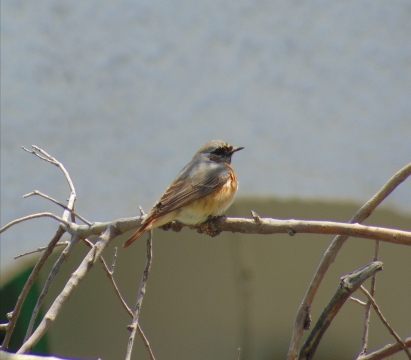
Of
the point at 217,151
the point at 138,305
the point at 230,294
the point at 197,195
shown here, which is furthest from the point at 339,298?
the point at 230,294

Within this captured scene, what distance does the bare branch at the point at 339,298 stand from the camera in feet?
8.15

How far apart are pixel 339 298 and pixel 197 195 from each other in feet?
4.78

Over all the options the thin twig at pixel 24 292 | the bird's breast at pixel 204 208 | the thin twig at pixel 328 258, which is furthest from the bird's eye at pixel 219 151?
the thin twig at pixel 24 292

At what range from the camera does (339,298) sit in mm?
2564

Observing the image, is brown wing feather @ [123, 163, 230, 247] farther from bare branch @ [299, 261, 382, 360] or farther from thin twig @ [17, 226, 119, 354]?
bare branch @ [299, 261, 382, 360]

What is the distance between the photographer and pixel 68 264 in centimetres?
539

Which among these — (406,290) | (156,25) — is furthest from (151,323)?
(156,25)

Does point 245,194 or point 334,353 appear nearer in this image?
point 245,194

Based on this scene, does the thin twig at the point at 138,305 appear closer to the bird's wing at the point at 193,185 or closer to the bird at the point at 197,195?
the bird at the point at 197,195

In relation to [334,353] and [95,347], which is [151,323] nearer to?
[95,347]

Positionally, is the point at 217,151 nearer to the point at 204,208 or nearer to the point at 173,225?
the point at 204,208

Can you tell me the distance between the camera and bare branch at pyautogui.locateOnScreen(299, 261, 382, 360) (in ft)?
8.15

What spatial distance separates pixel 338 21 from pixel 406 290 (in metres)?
2.38

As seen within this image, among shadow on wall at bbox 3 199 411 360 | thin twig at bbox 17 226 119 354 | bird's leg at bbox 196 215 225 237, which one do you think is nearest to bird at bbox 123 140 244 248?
bird's leg at bbox 196 215 225 237
